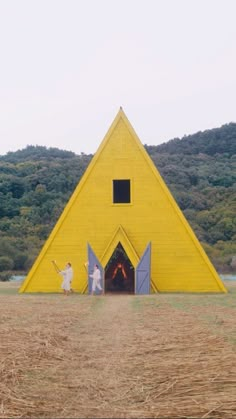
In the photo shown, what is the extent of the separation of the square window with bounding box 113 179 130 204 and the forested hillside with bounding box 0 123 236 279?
12.6 m

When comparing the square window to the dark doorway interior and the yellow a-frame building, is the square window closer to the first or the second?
the yellow a-frame building

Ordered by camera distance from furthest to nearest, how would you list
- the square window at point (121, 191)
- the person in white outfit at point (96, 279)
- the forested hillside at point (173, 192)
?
1. the forested hillside at point (173, 192)
2. the square window at point (121, 191)
3. the person in white outfit at point (96, 279)

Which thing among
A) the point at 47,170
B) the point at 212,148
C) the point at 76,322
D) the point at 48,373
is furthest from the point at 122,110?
the point at 212,148

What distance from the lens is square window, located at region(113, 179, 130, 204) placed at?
22.6 meters

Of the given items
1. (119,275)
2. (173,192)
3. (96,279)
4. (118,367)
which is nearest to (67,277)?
(96,279)

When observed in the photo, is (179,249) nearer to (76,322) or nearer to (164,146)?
(76,322)

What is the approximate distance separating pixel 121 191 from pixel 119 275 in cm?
470

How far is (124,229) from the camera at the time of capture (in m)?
21.7

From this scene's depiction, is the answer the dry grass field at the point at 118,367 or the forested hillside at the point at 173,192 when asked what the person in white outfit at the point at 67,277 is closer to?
the dry grass field at the point at 118,367

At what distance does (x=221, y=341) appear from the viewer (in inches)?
307

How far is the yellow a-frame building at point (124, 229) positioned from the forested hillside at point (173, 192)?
40.3 ft

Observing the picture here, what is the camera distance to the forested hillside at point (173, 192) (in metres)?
41.8

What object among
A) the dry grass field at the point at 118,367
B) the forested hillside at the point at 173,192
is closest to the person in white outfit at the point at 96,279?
the dry grass field at the point at 118,367

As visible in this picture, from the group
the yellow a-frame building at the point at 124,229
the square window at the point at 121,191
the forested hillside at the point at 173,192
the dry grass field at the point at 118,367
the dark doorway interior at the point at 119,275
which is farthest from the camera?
the forested hillside at the point at 173,192
